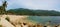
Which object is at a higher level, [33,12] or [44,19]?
[33,12]

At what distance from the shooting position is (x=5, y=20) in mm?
3920

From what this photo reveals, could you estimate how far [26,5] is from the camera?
12.8 feet

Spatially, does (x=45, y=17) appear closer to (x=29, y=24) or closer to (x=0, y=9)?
(x=29, y=24)

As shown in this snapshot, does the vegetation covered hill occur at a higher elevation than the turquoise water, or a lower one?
higher

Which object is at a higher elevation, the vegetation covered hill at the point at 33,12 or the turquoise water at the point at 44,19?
the vegetation covered hill at the point at 33,12

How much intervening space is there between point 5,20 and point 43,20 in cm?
82

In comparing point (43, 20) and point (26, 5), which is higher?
point (26, 5)

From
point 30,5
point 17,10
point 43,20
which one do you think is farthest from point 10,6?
point 43,20

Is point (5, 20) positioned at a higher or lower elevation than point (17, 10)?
lower

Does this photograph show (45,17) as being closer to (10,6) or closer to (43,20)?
(43,20)

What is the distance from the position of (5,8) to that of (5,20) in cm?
33

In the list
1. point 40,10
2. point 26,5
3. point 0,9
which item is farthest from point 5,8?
point 40,10

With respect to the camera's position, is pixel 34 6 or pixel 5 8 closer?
pixel 34 6

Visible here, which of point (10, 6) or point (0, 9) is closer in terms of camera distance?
point (10, 6)
